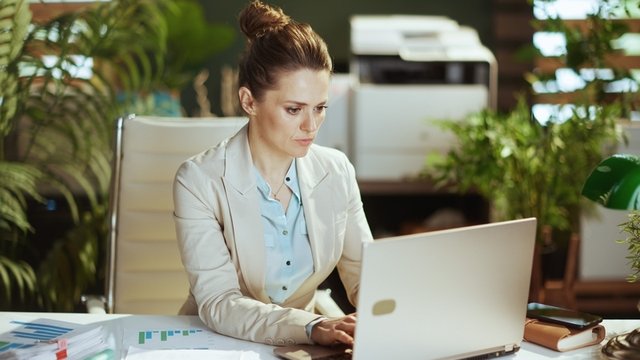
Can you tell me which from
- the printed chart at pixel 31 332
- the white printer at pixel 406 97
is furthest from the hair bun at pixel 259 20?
the white printer at pixel 406 97

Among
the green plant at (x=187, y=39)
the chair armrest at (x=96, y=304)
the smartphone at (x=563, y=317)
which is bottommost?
the chair armrest at (x=96, y=304)

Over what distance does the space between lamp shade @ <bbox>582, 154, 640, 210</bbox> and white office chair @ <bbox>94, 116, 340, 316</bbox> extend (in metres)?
1.13

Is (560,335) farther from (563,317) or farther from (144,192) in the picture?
(144,192)

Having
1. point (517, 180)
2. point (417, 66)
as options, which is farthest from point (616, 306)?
point (417, 66)

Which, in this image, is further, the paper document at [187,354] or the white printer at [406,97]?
the white printer at [406,97]

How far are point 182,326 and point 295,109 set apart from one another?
1.65 ft

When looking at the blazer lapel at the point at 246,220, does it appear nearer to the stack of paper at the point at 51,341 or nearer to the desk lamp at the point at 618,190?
the stack of paper at the point at 51,341

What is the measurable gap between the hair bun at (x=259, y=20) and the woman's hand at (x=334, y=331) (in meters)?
0.67

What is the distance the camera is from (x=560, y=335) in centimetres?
162

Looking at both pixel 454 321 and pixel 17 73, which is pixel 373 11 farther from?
pixel 454 321

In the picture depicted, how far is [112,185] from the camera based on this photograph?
2.40 meters

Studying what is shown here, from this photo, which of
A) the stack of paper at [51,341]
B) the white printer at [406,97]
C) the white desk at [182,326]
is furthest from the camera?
the white printer at [406,97]

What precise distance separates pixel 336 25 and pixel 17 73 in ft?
7.71

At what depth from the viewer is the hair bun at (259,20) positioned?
1.97m
